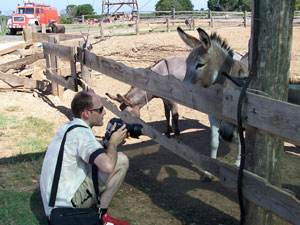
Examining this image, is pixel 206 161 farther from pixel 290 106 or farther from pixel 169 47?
pixel 169 47

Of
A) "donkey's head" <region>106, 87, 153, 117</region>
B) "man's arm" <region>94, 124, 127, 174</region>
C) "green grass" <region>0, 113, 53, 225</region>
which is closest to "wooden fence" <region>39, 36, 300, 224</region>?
"man's arm" <region>94, 124, 127, 174</region>

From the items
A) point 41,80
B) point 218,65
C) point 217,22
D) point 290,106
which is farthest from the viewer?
point 217,22

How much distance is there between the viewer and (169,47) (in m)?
15.6

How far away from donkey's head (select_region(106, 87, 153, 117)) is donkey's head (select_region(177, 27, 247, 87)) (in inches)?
68.0

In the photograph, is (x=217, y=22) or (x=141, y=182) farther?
(x=217, y=22)

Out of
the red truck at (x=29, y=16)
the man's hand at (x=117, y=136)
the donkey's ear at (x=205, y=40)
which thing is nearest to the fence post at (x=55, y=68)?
the donkey's ear at (x=205, y=40)

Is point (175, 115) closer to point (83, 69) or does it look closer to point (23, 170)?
point (83, 69)

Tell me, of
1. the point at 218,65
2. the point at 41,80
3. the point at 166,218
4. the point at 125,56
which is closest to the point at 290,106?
the point at 166,218

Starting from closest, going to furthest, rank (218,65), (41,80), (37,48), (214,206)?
1. (214,206)
2. (218,65)
3. (41,80)
4. (37,48)

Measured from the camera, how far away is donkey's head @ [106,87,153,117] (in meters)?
5.73

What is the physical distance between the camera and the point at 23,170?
452 centimetres

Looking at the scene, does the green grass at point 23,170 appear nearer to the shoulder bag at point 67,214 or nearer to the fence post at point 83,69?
the shoulder bag at point 67,214

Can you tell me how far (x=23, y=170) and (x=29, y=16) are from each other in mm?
30153

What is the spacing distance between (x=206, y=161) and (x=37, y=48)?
10278mm
